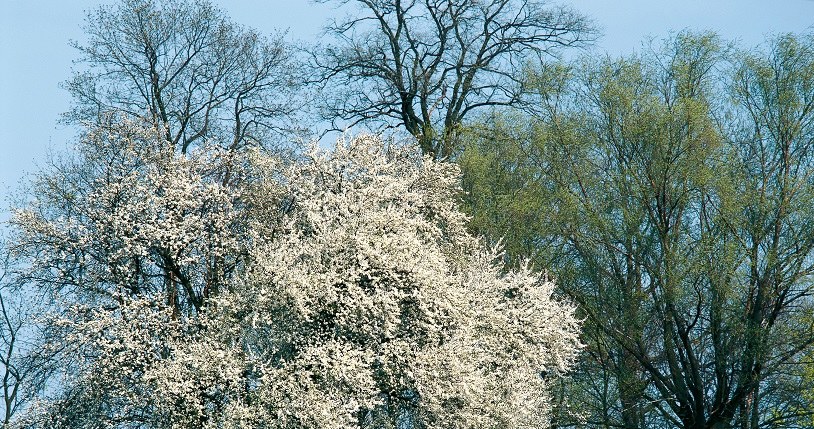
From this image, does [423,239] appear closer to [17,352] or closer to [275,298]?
[275,298]

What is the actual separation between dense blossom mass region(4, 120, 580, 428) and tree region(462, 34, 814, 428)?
3.82 meters

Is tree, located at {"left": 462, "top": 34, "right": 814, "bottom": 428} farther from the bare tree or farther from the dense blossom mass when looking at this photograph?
the bare tree

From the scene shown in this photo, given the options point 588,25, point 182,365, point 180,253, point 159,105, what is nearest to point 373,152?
point 180,253

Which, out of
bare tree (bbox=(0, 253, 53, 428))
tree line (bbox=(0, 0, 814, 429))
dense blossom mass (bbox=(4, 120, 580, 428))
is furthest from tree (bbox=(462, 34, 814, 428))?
bare tree (bbox=(0, 253, 53, 428))

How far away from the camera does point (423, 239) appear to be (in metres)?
25.0

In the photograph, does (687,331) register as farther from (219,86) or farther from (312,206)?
(219,86)

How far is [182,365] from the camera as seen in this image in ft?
75.6

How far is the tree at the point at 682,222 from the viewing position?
2888 centimetres

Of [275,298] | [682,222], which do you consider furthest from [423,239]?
[682,222]

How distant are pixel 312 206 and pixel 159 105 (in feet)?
35.1

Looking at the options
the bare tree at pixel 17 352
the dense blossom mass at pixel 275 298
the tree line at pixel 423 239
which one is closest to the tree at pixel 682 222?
the tree line at pixel 423 239

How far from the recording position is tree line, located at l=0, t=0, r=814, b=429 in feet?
75.0

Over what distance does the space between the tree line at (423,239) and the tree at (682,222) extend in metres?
0.09

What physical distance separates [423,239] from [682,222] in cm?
1019
